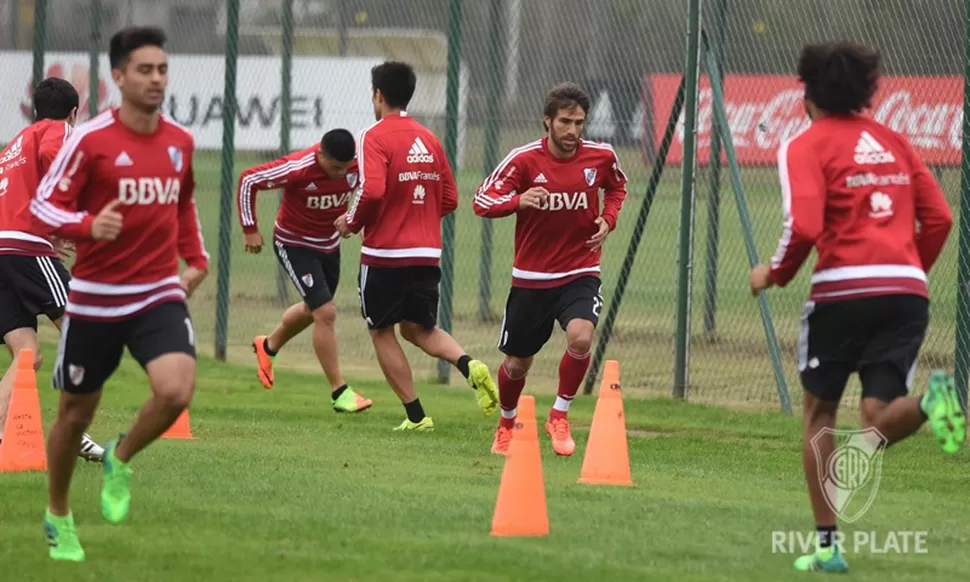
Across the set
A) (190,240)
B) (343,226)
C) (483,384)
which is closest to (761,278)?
(190,240)

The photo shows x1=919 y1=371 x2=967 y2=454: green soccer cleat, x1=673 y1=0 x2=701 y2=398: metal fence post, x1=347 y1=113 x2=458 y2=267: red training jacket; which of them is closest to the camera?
x1=919 y1=371 x2=967 y2=454: green soccer cleat

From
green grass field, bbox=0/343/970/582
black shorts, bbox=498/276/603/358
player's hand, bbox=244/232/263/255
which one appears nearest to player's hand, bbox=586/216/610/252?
black shorts, bbox=498/276/603/358

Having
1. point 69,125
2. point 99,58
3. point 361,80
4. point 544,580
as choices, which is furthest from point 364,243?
point 99,58

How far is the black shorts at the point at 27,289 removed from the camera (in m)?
9.96

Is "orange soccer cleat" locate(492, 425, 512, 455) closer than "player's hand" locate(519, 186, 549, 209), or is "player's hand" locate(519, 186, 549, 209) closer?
"player's hand" locate(519, 186, 549, 209)

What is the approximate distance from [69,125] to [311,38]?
9126mm

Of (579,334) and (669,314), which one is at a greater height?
(579,334)

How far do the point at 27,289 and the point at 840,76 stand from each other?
18.2 feet

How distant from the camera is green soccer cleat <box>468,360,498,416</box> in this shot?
10.5 m

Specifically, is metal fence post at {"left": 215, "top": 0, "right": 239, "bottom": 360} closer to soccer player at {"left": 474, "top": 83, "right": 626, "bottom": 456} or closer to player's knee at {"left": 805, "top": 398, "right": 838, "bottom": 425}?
soccer player at {"left": 474, "top": 83, "right": 626, "bottom": 456}

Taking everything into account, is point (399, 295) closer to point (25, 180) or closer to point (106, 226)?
point (25, 180)

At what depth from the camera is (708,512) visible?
793 centimetres

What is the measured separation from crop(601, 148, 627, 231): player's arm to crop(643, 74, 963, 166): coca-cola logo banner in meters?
2.52

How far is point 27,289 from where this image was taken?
9969 mm
